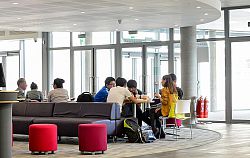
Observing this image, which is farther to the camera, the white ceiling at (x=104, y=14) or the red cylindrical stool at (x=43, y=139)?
the white ceiling at (x=104, y=14)

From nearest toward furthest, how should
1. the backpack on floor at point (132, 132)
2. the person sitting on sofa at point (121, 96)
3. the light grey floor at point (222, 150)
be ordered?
1. the light grey floor at point (222, 150)
2. the backpack on floor at point (132, 132)
3. the person sitting on sofa at point (121, 96)

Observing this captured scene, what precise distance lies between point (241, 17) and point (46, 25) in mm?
5698

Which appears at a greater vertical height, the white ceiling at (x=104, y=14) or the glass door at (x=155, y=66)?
the white ceiling at (x=104, y=14)

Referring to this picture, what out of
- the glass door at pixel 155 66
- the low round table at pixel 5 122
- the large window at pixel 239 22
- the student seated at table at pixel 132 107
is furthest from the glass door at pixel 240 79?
the low round table at pixel 5 122

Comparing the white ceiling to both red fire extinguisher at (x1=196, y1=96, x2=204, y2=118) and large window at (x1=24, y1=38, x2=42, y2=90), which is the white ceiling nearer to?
red fire extinguisher at (x1=196, y1=96, x2=204, y2=118)

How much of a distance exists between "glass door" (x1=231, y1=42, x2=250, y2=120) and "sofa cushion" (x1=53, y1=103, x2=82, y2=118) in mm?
6682

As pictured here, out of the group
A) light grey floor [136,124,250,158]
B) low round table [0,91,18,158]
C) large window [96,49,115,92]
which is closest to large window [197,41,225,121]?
large window [96,49,115,92]

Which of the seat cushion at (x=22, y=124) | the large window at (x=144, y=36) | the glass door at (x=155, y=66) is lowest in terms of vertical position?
the seat cushion at (x=22, y=124)

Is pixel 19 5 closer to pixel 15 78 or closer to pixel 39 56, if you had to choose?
pixel 39 56

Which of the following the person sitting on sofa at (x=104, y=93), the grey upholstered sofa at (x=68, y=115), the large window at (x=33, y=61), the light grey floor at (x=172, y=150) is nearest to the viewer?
the light grey floor at (x=172, y=150)

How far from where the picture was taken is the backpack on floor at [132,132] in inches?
416

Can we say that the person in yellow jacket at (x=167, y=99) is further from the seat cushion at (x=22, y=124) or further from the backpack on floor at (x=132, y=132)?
the seat cushion at (x=22, y=124)

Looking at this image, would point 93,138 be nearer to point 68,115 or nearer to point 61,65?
point 68,115

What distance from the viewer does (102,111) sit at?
1070 centimetres
